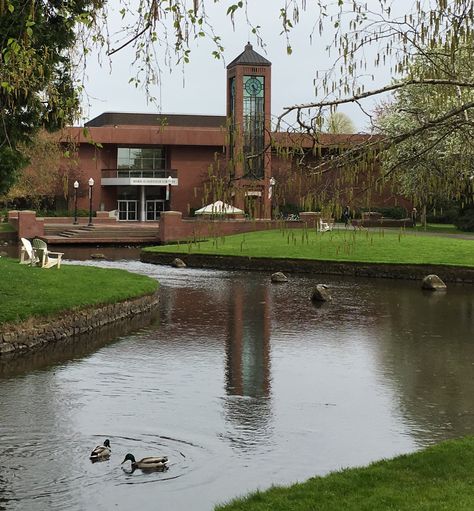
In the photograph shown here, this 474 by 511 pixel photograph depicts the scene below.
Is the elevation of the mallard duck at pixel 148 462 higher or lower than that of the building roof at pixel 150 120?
lower

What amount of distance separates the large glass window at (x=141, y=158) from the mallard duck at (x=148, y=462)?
76140 millimetres

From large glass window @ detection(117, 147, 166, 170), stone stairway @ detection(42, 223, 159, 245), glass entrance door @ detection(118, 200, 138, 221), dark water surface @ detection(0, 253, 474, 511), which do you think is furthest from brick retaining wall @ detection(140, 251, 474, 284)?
large glass window @ detection(117, 147, 166, 170)

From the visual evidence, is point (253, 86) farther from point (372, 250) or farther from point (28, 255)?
point (28, 255)

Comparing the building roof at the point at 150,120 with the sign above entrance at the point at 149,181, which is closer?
the sign above entrance at the point at 149,181

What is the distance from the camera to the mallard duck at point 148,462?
10.8 m

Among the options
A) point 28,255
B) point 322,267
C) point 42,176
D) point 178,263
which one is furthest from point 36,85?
point 42,176

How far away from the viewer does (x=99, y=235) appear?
5966 cm

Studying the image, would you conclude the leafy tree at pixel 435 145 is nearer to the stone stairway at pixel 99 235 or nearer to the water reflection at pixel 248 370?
the water reflection at pixel 248 370

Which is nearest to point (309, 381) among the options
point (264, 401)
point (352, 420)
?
point (264, 401)

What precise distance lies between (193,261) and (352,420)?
2928cm

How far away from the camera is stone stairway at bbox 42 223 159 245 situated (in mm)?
58062

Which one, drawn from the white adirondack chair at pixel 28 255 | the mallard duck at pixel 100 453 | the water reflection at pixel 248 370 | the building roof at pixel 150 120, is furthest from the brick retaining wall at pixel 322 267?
the building roof at pixel 150 120

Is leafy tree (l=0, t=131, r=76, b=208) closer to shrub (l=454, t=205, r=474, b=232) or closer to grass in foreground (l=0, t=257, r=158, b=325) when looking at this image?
shrub (l=454, t=205, r=474, b=232)

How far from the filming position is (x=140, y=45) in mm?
8297
